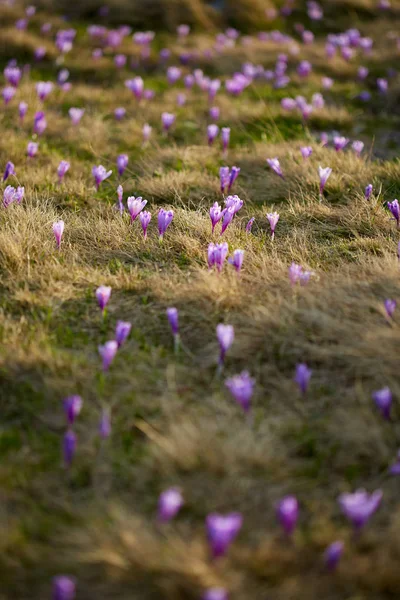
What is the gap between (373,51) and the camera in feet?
32.4

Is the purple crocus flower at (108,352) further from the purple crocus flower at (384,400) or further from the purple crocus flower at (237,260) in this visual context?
the purple crocus flower at (384,400)

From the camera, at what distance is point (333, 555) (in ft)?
6.75

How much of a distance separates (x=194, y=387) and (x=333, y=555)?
108 cm

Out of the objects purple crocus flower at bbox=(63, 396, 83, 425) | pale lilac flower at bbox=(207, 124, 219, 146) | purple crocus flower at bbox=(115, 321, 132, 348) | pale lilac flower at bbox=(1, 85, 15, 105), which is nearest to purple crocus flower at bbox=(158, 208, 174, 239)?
purple crocus flower at bbox=(115, 321, 132, 348)

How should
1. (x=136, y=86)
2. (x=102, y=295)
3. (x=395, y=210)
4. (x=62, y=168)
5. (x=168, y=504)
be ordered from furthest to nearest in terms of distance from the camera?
1. (x=136, y=86)
2. (x=62, y=168)
3. (x=395, y=210)
4. (x=102, y=295)
5. (x=168, y=504)

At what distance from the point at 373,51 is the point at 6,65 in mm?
5542

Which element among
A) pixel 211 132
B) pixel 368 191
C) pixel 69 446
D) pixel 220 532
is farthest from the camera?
pixel 211 132

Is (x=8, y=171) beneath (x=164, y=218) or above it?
beneath

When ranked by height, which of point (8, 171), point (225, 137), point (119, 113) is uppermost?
point (8, 171)

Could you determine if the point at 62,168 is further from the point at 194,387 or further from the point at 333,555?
the point at 333,555

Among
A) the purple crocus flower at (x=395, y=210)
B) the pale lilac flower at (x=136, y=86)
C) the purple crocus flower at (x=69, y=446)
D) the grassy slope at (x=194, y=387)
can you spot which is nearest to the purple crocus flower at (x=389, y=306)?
the grassy slope at (x=194, y=387)

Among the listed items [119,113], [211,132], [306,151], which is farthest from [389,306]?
[119,113]

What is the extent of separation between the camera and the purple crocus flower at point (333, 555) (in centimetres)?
206

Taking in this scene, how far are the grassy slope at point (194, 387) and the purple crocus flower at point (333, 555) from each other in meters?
0.04
